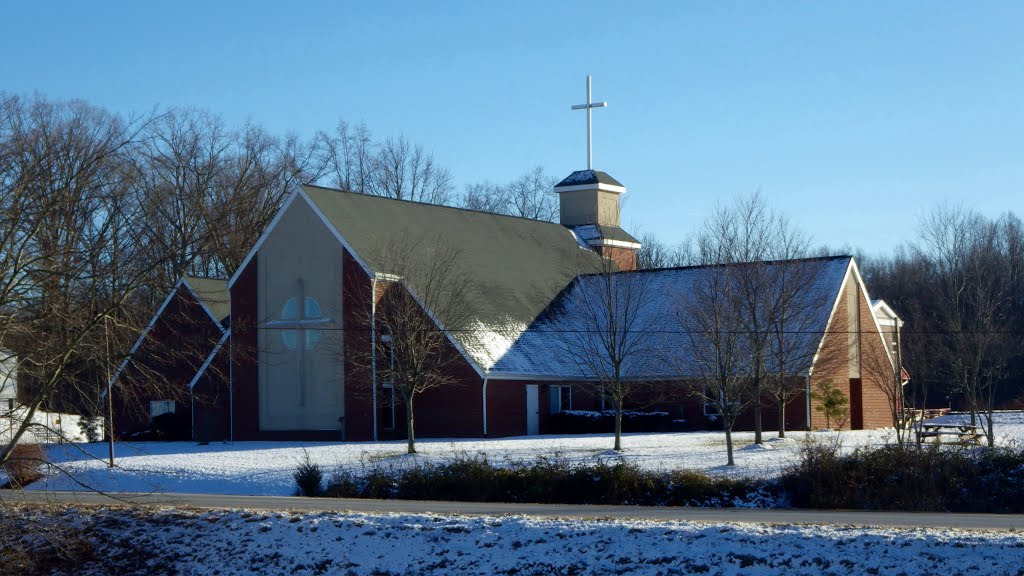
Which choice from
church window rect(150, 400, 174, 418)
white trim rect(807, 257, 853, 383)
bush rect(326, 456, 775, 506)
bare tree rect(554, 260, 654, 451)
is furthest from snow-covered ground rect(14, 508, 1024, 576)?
church window rect(150, 400, 174, 418)

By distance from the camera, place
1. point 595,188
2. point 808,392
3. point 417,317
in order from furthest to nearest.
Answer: point 595,188 < point 808,392 < point 417,317

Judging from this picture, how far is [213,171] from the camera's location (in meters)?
62.7

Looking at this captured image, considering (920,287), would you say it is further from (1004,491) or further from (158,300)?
(158,300)

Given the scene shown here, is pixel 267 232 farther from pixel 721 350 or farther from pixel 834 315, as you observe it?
pixel 834 315

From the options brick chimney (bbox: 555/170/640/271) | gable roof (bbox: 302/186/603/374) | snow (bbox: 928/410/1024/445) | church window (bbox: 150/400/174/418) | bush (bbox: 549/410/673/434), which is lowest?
snow (bbox: 928/410/1024/445)

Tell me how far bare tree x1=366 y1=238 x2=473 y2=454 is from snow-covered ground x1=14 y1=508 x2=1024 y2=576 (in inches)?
609

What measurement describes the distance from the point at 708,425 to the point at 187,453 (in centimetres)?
1865

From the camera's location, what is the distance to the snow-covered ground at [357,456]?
2927 cm

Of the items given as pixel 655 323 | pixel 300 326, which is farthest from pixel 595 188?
pixel 300 326

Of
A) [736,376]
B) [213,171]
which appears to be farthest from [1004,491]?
[213,171]

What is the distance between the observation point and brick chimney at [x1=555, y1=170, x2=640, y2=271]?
57.8 metres

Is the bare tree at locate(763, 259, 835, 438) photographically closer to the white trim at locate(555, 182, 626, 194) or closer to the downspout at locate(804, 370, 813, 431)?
the downspout at locate(804, 370, 813, 431)

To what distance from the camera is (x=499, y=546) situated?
1744 centimetres

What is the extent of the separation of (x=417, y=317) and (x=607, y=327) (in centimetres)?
653
